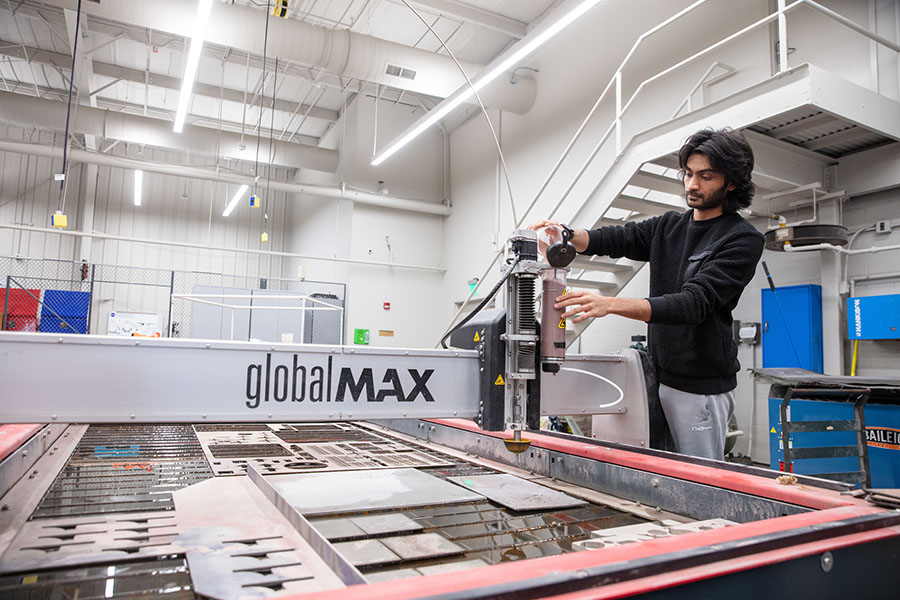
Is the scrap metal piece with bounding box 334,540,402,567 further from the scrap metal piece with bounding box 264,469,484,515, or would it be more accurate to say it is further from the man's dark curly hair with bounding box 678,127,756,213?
the man's dark curly hair with bounding box 678,127,756,213

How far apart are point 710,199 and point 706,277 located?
33 centimetres

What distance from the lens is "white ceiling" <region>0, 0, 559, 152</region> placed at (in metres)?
7.77

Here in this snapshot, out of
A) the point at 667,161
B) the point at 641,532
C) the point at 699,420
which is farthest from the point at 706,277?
the point at 667,161

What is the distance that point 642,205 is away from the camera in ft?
16.3

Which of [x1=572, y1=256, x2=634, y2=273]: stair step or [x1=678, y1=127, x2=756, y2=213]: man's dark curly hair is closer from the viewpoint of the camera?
[x1=678, y1=127, x2=756, y2=213]: man's dark curly hair

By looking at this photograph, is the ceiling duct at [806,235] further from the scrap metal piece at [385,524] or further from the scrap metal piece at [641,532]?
the scrap metal piece at [385,524]

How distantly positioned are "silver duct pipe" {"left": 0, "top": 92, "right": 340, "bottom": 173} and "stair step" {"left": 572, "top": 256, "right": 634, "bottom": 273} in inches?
268

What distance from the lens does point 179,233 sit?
40.0 ft

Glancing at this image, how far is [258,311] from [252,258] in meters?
3.03

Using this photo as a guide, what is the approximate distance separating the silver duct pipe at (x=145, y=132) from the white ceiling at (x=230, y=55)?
50 cm

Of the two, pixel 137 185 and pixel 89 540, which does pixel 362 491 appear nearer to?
pixel 89 540

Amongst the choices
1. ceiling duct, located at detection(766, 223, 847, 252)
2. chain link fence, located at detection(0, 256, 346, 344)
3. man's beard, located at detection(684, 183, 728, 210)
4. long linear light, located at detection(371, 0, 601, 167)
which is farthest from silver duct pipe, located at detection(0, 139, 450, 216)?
man's beard, located at detection(684, 183, 728, 210)

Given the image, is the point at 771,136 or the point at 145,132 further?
the point at 145,132

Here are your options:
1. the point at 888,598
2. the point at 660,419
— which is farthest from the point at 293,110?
the point at 888,598
